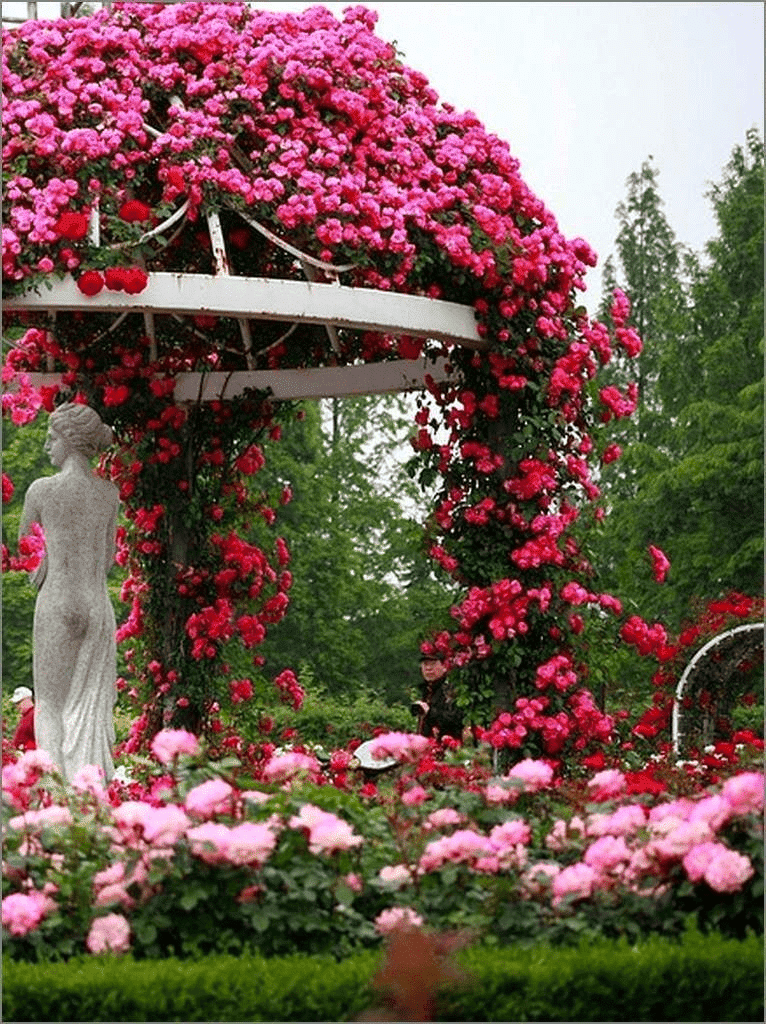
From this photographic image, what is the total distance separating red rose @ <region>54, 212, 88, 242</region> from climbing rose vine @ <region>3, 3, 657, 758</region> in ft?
0.03

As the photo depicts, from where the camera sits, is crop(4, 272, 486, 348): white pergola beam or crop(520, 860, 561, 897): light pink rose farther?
crop(4, 272, 486, 348): white pergola beam

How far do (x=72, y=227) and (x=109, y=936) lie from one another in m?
3.76

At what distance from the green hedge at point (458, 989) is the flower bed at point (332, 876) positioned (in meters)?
0.25

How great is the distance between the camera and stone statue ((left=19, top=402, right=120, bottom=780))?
8.80 m

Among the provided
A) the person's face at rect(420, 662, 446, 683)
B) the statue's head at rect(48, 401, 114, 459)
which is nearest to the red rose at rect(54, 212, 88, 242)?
the statue's head at rect(48, 401, 114, 459)

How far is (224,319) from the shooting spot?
1162 cm

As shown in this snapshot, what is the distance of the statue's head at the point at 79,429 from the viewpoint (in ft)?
29.3

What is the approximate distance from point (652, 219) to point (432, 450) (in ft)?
70.9

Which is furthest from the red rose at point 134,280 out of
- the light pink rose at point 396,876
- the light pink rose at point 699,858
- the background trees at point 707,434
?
the background trees at point 707,434

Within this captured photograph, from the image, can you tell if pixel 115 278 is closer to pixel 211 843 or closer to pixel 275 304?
pixel 275 304

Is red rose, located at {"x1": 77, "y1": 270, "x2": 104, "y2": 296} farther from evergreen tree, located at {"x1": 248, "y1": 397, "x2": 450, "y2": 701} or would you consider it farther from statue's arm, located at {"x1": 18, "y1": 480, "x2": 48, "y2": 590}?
evergreen tree, located at {"x1": 248, "y1": 397, "x2": 450, "y2": 701}

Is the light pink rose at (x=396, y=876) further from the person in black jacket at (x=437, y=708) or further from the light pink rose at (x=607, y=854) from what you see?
the person in black jacket at (x=437, y=708)

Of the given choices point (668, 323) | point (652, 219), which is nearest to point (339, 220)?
point (668, 323)

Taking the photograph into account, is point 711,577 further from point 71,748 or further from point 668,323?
point 71,748
